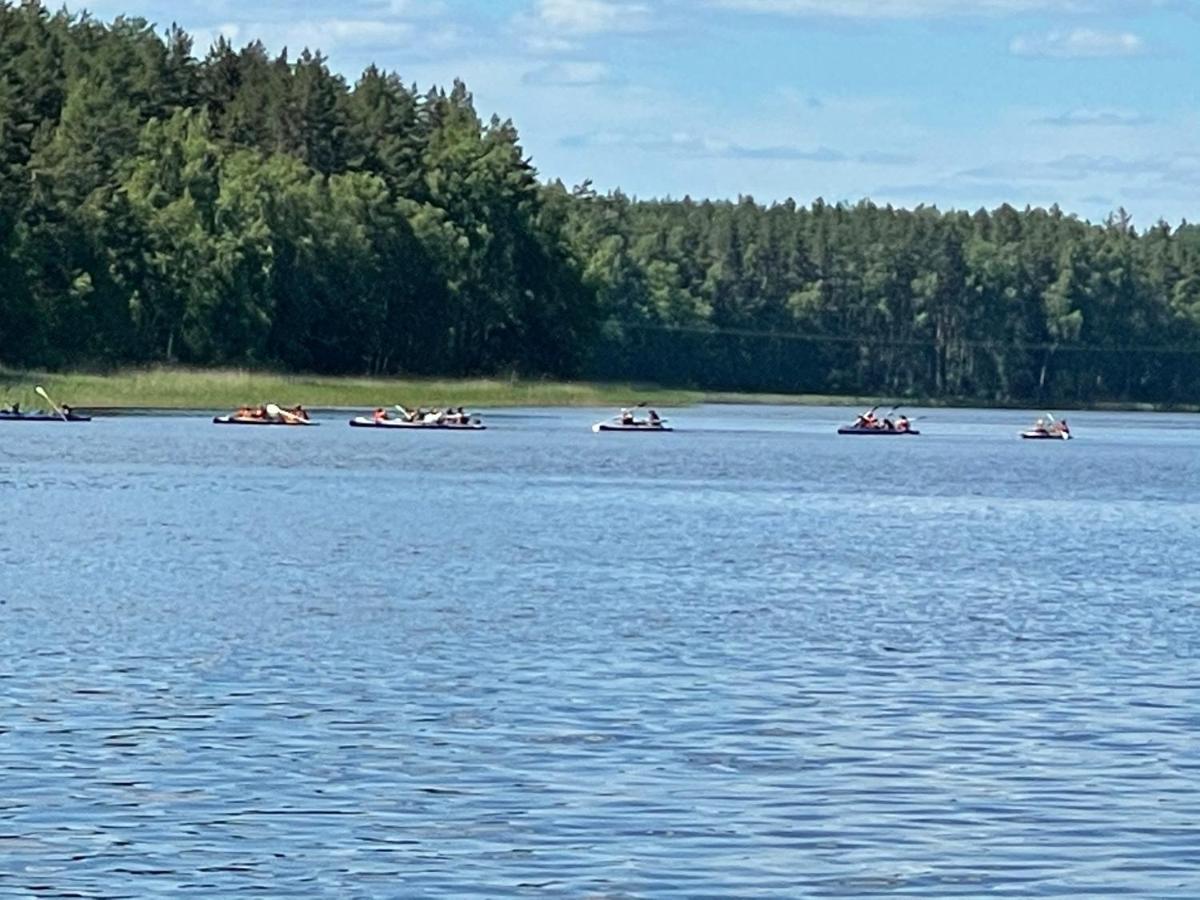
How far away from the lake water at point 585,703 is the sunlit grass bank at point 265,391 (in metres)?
60.4

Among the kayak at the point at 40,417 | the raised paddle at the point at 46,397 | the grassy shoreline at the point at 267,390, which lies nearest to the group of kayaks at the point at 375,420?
the grassy shoreline at the point at 267,390

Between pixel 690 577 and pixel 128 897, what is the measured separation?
27.4 meters

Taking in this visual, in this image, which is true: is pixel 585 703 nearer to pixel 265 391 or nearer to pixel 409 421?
pixel 409 421

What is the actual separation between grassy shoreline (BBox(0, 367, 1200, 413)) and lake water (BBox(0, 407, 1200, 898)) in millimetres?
61212

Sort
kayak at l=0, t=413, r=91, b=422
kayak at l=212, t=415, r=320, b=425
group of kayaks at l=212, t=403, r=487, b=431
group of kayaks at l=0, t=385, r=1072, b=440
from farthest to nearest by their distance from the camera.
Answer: group of kayaks at l=212, t=403, r=487, b=431 → kayak at l=212, t=415, r=320, b=425 → group of kayaks at l=0, t=385, r=1072, b=440 → kayak at l=0, t=413, r=91, b=422

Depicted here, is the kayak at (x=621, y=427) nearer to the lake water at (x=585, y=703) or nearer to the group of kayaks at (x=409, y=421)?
the group of kayaks at (x=409, y=421)

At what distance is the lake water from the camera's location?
67.7 feet

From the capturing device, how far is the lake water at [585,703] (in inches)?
813

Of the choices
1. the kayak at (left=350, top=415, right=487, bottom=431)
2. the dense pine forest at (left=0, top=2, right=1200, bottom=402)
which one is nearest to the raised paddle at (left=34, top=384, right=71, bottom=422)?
the dense pine forest at (left=0, top=2, right=1200, bottom=402)

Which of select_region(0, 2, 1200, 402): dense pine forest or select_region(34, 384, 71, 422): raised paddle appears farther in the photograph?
select_region(0, 2, 1200, 402): dense pine forest

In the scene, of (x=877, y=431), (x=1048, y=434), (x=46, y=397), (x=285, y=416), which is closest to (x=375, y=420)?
(x=285, y=416)

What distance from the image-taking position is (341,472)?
261ft

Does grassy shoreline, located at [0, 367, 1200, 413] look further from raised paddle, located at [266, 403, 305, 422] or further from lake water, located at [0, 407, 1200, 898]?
lake water, located at [0, 407, 1200, 898]

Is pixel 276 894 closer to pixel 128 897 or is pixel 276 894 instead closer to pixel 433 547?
pixel 128 897
